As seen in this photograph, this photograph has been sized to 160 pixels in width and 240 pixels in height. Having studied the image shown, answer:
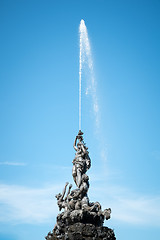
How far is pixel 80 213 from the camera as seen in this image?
75.0 feet

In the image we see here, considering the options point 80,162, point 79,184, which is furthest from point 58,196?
point 80,162

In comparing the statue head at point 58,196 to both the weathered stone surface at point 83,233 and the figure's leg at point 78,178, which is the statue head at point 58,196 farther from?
the weathered stone surface at point 83,233

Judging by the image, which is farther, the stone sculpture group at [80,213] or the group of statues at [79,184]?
the group of statues at [79,184]

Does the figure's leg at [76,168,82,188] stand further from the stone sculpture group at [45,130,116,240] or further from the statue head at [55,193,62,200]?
the statue head at [55,193,62,200]

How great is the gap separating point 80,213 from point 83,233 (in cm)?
135

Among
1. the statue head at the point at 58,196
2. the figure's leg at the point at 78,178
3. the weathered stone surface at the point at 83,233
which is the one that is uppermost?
the figure's leg at the point at 78,178

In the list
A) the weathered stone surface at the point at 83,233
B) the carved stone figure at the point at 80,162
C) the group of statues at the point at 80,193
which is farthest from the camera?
the carved stone figure at the point at 80,162

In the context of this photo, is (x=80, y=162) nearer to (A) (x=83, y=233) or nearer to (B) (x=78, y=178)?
(B) (x=78, y=178)

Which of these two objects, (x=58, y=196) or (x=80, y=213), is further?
(x=58, y=196)

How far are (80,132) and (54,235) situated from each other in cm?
845

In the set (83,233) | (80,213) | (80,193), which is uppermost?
(80,193)

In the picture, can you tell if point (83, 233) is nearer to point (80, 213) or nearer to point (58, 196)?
point (80, 213)

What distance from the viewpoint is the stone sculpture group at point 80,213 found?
877 inches

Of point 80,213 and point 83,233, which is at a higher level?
point 80,213
